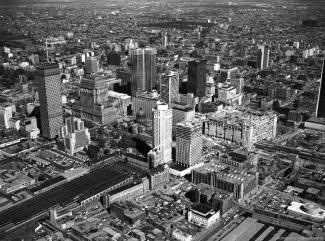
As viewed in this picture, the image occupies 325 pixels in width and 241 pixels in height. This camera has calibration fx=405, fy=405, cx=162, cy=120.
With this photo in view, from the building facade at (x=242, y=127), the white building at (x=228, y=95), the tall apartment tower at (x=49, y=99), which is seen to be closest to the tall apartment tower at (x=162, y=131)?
the building facade at (x=242, y=127)

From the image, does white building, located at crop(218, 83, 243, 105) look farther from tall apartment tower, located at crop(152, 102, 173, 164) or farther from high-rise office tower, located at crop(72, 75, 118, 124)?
tall apartment tower, located at crop(152, 102, 173, 164)

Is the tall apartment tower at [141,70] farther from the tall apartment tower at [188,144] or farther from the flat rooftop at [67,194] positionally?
the flat rooftop at [67,194]

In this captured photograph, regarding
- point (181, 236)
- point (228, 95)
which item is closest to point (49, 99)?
point (181, 236)

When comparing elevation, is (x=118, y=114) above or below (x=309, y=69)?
below

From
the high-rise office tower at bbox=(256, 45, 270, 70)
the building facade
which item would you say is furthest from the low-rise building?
the high-rise office tower at bbox=(256, 45, 270, 70)

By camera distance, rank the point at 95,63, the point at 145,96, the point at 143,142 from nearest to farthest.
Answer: the point at 143,142, the point at 145,96, the point at 95,63

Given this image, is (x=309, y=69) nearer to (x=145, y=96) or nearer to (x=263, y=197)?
(x=145, y=96)

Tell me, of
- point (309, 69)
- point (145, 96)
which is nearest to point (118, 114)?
point (145, 96)
